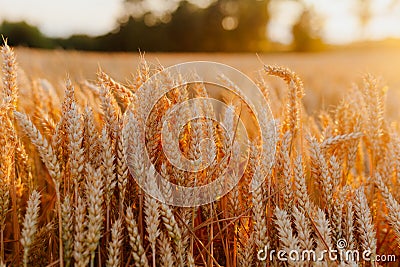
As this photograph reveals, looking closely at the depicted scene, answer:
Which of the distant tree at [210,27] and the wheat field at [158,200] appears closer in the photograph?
the wheat field at [158,200]

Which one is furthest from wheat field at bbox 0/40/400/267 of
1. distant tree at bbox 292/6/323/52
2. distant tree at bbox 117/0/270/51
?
distant tree at bbox 292/6/323/52

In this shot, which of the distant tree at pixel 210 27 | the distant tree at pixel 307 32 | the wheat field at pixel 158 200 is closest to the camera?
the wheat field at pixel 158 200

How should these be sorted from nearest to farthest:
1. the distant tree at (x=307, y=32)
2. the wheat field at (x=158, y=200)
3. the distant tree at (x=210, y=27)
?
the wheat field at (x=158, y=200) < the distant tree at (x=210, y=27) < the distant tree at (x=307, y=32)

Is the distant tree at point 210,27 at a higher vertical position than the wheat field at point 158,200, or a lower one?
higher

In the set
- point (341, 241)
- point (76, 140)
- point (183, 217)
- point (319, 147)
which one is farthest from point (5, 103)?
point (341, 241)

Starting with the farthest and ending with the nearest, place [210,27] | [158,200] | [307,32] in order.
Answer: [307,32]
[210,27]
[158,200]

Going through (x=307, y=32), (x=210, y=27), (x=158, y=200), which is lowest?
(x=158, y=200)

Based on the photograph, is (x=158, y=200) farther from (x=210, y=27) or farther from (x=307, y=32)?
(x=307, y=32)

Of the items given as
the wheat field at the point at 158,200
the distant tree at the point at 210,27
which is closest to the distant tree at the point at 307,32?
the distant tree at the point at 210,27

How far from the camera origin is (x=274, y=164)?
1.52m

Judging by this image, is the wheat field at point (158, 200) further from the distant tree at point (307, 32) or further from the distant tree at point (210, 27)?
the distant tree at point (307, 32)

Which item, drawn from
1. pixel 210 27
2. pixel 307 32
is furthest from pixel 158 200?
pixel 307 32

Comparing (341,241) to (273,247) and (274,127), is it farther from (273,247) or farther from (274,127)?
(274,127)

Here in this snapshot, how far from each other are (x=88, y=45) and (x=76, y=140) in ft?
131
